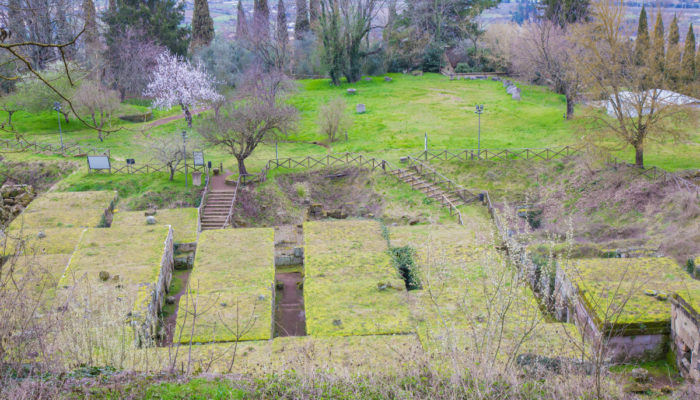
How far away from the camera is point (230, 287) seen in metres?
20.6

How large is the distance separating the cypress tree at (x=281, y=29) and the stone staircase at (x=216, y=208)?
28082 mm

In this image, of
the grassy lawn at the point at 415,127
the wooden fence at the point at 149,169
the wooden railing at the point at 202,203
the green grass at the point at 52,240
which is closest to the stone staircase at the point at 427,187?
the grassy lawn at the point at 415,127

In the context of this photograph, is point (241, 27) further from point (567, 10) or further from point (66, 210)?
point (66, 210)

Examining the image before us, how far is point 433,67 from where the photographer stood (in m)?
62.9

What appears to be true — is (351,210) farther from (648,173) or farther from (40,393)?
(40,393)

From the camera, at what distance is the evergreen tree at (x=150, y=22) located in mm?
55094

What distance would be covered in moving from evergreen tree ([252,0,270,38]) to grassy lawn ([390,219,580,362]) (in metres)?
35.1

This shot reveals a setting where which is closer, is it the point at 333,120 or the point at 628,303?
the point at 628,303

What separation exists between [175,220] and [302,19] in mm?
44347

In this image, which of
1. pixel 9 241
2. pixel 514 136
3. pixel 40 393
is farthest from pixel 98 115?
pixel 40 393

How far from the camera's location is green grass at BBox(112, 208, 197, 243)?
1080 inches

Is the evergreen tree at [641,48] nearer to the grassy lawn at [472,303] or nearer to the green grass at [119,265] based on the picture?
the grassy lawn at [472,303]

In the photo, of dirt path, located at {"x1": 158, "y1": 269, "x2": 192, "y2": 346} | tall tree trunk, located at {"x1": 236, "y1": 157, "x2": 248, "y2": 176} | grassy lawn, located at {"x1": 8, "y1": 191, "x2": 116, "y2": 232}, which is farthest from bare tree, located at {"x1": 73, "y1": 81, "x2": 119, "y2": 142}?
dirt path, located at {"x1": 158, "y1": 269, "x2": 192, "y2": 346}

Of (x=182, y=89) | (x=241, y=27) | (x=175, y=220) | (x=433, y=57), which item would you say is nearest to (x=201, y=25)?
(x=241, y=27)
